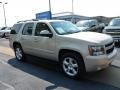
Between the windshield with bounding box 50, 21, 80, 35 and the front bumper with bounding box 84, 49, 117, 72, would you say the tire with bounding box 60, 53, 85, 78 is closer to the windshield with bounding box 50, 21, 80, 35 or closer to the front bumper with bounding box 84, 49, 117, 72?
the front bumper with bounding box 84, 49, 117, 72

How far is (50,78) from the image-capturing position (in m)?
6.59

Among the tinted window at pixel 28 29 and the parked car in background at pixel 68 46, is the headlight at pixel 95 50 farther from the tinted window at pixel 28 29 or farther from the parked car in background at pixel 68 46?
the tinted window at pixel 28 29

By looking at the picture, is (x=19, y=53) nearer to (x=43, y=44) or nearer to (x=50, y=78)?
(x=43, y=44)

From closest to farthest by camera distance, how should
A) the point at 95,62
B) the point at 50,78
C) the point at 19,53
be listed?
the point at 95,62, the point at 50,78, the point at 19,53

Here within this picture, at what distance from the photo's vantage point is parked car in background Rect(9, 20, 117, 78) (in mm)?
5812

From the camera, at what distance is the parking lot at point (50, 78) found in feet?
18.9

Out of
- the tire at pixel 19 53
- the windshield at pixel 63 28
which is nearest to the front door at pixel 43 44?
the windshield at pixel 63 28

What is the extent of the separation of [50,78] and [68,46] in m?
1.22

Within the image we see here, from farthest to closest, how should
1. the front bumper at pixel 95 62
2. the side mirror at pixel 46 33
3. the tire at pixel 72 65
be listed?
the side mirror at pixel 46 33
the tire at pixel 72 65
the front bumper at pixel 95 62

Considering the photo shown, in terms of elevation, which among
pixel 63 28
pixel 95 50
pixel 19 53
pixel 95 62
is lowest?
pixel 19 53


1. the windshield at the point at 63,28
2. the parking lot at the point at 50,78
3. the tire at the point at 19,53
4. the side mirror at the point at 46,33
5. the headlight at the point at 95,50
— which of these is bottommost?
the parking lot at the point at 50,78

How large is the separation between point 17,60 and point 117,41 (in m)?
5.89

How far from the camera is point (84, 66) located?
5.99 m

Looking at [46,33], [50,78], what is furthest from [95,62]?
[46,33]
